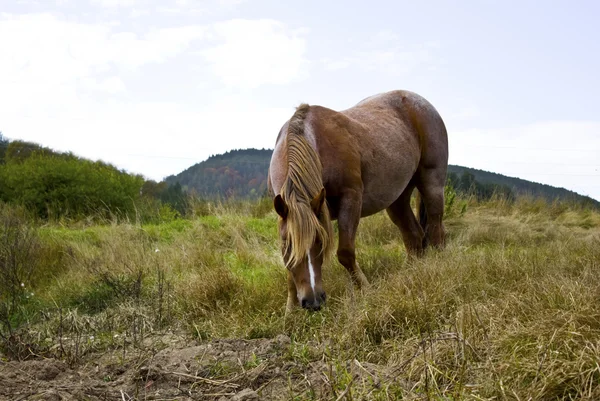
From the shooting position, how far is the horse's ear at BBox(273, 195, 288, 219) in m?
4.35

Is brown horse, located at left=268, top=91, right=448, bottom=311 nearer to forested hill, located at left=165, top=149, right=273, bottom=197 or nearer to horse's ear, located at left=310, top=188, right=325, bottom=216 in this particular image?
horse's ear, located at left=310, top=188, right=325, bottom=216

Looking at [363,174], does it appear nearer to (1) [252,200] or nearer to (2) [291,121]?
(2) [291,121]

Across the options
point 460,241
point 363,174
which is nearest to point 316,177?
point 363,174

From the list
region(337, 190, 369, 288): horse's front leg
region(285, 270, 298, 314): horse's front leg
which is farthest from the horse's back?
region(285, 270, 298, 314): horse's front leg

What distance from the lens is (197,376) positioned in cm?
330

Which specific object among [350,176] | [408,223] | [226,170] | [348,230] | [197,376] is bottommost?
[197,376]

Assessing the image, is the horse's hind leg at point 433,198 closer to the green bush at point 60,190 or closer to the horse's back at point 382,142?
the horse's back at point 382,142

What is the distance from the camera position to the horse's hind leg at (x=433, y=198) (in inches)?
290

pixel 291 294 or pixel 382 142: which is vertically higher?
pixel 382 142

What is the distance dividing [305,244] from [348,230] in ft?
3.85

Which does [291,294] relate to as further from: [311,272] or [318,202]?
[318,202]

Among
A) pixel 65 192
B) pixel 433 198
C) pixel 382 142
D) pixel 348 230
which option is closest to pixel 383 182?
pixel 382 142

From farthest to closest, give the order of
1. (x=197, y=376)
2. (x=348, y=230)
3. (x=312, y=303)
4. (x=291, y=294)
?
(x=348, y=230) → (x=291, y=294) → (x=312, y=303) → (x=197, y=376)

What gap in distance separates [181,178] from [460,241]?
155ft
